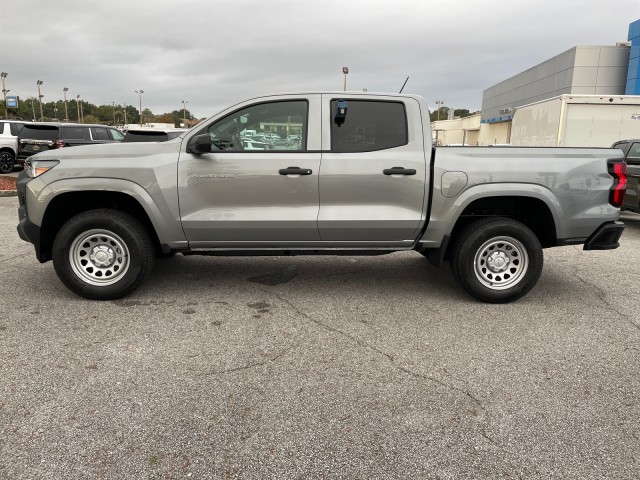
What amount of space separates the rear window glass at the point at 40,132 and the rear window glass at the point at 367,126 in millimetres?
14909

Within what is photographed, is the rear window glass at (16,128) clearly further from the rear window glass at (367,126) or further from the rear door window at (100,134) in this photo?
the rear window glass at (367,126)

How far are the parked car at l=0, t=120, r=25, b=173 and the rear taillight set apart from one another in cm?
1768

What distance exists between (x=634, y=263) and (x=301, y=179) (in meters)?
4.87

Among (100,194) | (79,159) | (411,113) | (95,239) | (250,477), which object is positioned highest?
(411,113)

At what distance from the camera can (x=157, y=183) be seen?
4500 mm

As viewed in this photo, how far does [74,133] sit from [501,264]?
15.7 m

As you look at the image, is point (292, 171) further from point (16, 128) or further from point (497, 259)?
point (16, 128)

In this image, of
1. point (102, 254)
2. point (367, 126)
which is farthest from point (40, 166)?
point (367, 126)

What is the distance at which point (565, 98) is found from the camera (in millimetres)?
14555

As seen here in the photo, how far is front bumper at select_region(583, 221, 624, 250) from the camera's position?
4.73m

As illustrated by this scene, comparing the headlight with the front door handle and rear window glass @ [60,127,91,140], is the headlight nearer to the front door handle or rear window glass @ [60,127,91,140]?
the front door handle

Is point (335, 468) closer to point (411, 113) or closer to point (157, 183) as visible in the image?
point (157, 183)

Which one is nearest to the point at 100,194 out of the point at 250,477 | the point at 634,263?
the point at 250,477

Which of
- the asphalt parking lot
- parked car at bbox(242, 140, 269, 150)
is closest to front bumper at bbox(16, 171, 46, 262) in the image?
the asphalt parking lot
